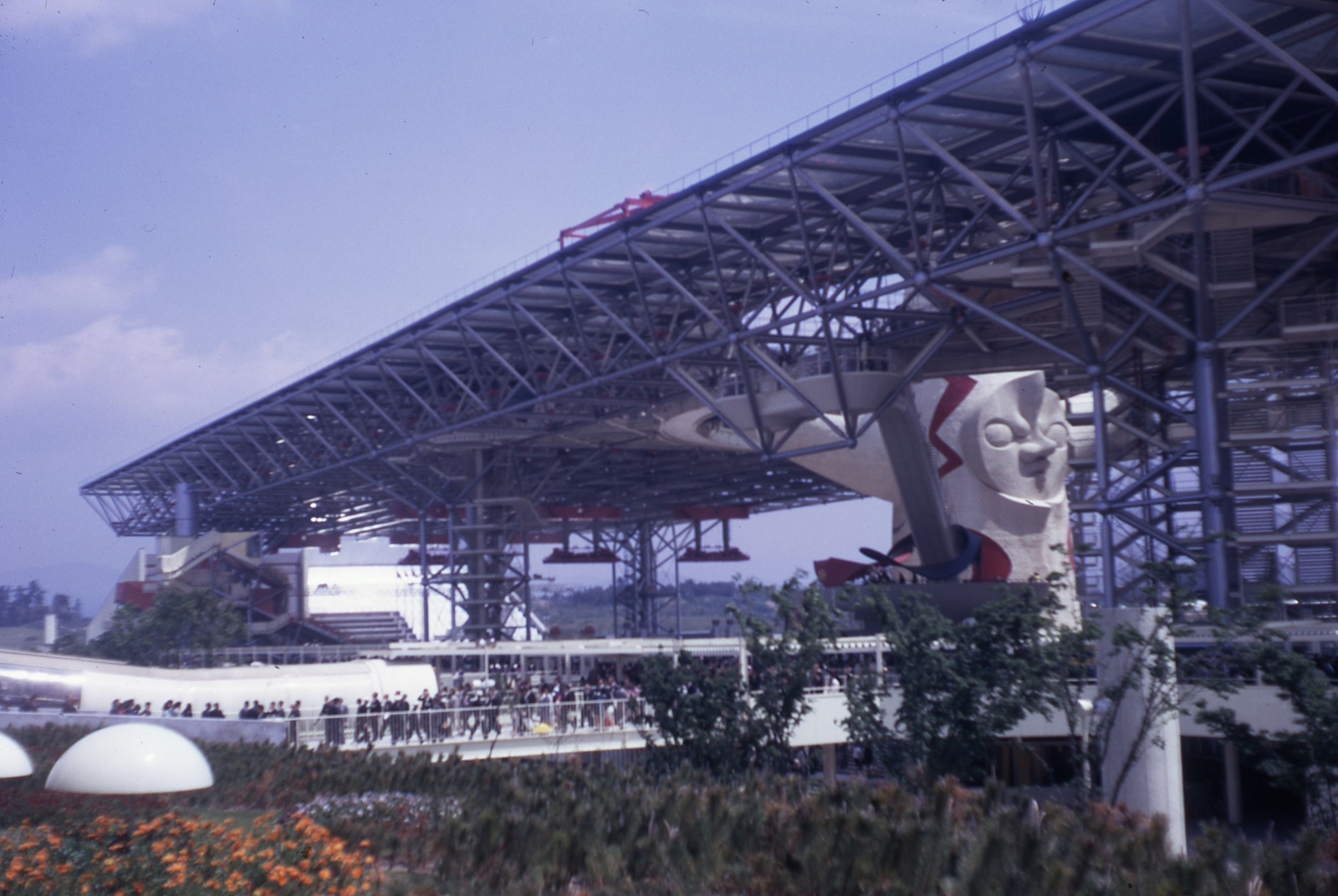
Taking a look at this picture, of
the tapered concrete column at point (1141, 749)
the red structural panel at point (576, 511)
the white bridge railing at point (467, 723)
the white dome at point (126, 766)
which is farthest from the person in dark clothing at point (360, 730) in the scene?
the red structural panel at point (576, 511)

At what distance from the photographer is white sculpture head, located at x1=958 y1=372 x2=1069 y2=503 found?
47656 millimetres

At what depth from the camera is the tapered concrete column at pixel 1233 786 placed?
29.5 meters

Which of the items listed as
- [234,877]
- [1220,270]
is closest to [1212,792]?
[1220,270]

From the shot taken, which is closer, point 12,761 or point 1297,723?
point 12,761

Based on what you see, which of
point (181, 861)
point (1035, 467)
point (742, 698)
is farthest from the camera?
point (1035, 467)

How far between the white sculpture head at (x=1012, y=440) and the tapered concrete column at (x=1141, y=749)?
82.8 feet

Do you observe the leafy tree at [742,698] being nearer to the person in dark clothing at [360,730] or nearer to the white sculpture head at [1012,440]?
the person in dark clothing at [360,730]

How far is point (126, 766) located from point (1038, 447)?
39807 millimetres

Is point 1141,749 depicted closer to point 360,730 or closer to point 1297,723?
point 1297,723

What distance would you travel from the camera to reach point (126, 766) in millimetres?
13961

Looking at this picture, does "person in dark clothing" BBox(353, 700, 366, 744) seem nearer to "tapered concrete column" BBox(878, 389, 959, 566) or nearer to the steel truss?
the steel truss

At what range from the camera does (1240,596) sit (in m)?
26.1

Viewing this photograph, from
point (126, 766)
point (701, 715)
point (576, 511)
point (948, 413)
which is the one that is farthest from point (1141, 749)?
point (576, 511)

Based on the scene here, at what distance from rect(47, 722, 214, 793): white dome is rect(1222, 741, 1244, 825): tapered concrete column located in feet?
79.8
